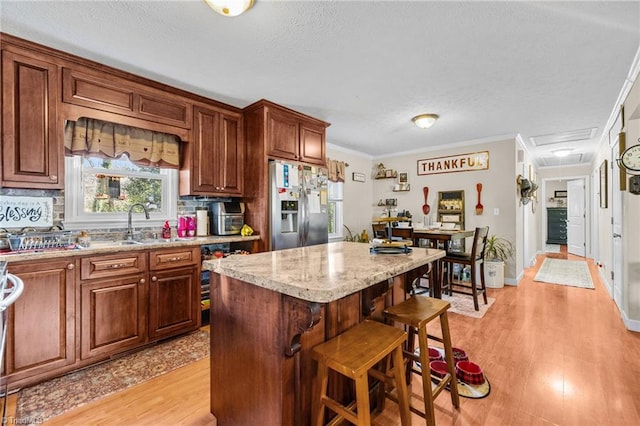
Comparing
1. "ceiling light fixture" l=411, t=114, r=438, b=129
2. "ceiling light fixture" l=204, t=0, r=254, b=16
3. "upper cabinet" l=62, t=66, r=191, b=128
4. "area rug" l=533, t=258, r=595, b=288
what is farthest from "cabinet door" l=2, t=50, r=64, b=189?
"area rug" l=533, t=258, r=595, b=288

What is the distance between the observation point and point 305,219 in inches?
139

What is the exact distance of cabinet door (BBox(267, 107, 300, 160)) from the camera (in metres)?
3.28

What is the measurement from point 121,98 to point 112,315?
1.82 meters

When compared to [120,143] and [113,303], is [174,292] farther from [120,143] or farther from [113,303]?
[120,143]

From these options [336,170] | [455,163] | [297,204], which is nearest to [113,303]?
[297,204]

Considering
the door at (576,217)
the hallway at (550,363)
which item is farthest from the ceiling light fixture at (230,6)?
the door at (576,217)

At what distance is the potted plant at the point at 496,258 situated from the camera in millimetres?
4445

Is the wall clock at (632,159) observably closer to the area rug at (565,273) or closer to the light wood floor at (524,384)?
the light wood floor at (524,384)

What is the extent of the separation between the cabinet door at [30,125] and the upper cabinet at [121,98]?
11 centimetres

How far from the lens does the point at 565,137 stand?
4.65m

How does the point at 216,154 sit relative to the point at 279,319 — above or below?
above

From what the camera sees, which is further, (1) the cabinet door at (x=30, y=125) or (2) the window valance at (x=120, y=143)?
(2) the window valance at (x=120, y=143)

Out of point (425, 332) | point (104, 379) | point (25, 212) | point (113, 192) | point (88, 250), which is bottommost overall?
point (104, 379)

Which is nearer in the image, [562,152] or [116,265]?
[116,265]
